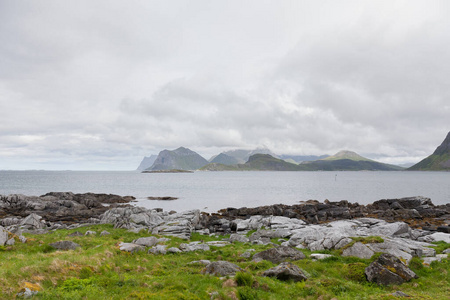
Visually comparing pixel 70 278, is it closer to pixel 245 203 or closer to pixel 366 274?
pixel 366 274

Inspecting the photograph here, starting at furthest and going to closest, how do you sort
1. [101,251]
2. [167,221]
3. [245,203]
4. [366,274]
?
[245,203]
[167,221]
[101,251]
[366,274]

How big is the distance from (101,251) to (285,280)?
1583 centimetres

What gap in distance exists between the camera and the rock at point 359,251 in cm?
2281

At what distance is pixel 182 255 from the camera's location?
2681cm

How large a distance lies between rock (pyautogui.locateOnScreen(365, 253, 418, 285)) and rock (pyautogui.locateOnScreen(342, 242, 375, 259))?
3.19m

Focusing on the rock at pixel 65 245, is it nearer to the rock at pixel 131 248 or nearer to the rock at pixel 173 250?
the rock at pixel 131 248

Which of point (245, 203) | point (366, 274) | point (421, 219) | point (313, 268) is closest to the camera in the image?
point (366, 274)

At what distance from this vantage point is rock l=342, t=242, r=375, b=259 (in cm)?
2281

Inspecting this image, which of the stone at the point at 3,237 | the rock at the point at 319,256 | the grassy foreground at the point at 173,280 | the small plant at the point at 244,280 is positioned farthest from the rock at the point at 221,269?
the stone at the point at 3,237

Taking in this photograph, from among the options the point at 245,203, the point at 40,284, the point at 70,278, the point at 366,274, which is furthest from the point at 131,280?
the point at 245,203

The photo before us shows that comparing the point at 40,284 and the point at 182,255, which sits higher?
the point at 40,284

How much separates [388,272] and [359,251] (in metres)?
5.13

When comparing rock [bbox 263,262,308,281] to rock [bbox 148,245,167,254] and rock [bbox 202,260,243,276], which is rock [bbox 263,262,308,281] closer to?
rock [bbox 202,260,243,276]

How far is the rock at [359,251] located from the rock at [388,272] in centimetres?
319
